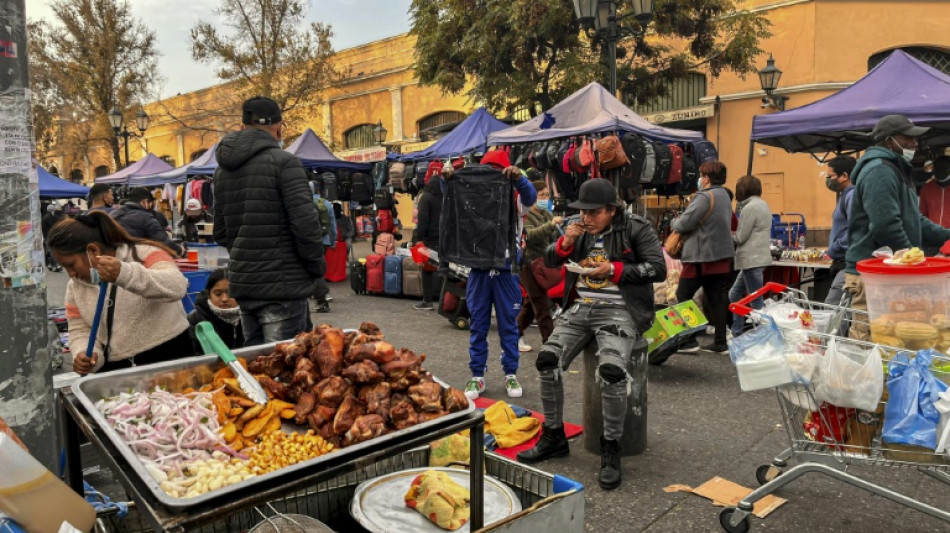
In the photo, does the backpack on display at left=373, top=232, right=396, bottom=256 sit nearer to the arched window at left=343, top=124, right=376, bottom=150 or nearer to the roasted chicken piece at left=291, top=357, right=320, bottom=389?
the roasted chicken piece at left=291, top=357, right=320, bottom=389

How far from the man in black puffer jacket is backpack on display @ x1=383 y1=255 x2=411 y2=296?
7.36m

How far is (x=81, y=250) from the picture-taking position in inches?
133

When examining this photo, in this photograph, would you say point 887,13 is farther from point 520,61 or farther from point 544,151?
point 544,151

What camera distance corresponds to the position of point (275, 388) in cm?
245

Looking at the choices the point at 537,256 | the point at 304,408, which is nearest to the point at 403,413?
the point at 304,408

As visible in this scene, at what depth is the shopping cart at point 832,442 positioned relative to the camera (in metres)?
2.98

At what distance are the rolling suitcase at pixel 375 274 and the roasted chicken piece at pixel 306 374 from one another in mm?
9639

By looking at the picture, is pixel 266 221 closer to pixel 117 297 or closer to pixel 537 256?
pixel 117 297

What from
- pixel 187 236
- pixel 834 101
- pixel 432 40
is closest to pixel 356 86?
pixel 432 40

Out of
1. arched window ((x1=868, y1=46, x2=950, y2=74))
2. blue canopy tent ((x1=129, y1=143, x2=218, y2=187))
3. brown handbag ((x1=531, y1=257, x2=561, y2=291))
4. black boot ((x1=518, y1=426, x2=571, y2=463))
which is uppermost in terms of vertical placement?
arched window ((x1=868, y1=46, x2=950, y2=74))

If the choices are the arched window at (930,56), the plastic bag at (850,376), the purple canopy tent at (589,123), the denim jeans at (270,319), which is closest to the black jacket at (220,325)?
the denim jeans at (270,319)

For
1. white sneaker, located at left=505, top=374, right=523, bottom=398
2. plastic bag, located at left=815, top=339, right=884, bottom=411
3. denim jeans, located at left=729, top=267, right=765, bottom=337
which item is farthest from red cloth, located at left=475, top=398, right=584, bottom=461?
denim jeans, located at left=729, top=267, right=765, bottom=337

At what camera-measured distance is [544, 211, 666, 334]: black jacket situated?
4.18 metres

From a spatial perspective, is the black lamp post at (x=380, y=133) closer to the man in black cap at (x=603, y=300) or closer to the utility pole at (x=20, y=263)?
the man in black cap at (x=603, y=300)
